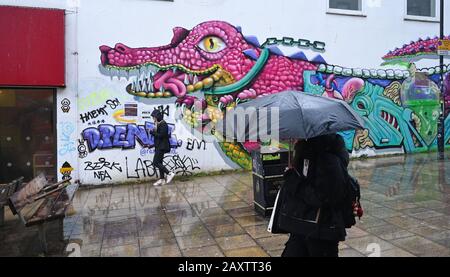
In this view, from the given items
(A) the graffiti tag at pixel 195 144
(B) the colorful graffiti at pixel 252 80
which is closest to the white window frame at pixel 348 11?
(B) the colorful graffiti at pixel 252 80

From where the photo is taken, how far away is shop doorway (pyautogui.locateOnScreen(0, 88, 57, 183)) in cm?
920

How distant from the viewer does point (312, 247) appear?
320cm

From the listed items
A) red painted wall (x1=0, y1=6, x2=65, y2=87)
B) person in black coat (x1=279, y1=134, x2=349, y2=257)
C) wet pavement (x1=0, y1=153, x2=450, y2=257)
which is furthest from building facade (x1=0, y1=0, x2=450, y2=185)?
person in black coat (x1=279, y1=134, x2=349, y2=257)

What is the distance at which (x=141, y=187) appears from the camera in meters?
9.23

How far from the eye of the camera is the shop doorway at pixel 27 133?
9203 mm

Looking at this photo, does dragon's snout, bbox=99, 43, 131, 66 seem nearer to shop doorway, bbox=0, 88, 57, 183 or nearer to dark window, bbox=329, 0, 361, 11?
shop doorway, bbox=0, 88, 57, 183

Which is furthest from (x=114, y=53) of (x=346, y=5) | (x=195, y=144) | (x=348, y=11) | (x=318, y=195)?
(x=318, y=195)

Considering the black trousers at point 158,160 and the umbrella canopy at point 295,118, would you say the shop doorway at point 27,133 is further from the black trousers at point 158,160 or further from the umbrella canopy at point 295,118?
the umbrella canopy at point 295,118

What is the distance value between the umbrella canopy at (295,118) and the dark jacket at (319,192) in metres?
0.17

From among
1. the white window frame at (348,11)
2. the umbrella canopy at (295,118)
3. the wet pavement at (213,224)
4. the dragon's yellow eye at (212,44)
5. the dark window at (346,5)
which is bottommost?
the wet pavement at (213,224)

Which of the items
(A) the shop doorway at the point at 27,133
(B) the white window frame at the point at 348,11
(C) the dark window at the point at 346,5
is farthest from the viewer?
(C) the dark window at the point at 346,5

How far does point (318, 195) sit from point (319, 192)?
27 millimetres

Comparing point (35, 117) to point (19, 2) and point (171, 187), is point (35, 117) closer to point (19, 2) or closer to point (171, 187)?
point (19, 2)
